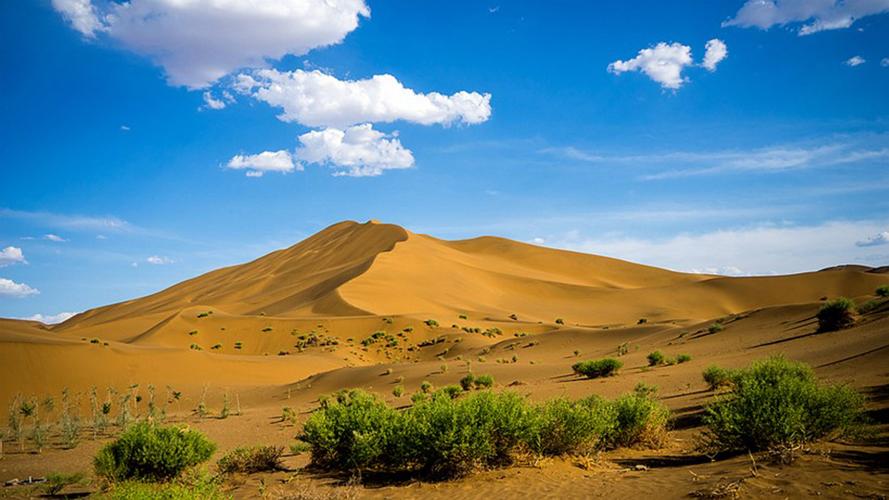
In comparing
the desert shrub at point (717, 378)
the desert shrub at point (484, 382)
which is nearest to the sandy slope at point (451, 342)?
the desert shrub at point (717, 378)

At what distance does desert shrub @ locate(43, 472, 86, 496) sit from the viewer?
34.2ft

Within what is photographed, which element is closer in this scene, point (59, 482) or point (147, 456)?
point (147, 456)

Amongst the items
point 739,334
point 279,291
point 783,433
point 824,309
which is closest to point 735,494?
point 783,433

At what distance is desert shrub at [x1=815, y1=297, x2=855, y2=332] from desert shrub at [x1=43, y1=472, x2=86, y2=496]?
2398cm

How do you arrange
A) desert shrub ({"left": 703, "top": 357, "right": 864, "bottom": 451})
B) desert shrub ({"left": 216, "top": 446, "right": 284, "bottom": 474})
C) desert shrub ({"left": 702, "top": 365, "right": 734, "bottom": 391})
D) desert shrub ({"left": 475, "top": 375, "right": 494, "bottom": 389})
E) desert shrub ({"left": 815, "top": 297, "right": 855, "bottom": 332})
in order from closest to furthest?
desert shrub ({"left": 703, "top": 357, "right": 864, "bottom": 451}) → desert shrub ({"left": 216, "top": 446, "right": 284, "bottom": 474}) → desert shrub ({"left": 702, "top": 365, "right": 734, "bottom": 391}) → desert shrub ({"left": 815, "top": 297, "right": 855, "bottom": 332}) → desert shrub ({"left": 475, "top": 375, "right": 494, "bottom": 389})

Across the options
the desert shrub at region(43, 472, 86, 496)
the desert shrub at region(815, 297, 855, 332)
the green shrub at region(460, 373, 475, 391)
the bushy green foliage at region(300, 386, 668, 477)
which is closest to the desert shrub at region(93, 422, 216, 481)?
the desert shrub at region(43, 472, 86, 496)

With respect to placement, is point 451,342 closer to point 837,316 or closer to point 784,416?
point 837,316

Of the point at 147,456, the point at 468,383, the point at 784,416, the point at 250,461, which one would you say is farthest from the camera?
the point at 468,383

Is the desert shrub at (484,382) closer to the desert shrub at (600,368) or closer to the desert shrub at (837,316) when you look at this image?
the desert shrub at (600,368)

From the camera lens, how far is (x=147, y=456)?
977 centimetres

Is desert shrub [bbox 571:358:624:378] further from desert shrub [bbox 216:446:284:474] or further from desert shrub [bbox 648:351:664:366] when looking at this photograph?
desert shrub [bbox 216:446:284:474]

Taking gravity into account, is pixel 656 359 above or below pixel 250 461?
above

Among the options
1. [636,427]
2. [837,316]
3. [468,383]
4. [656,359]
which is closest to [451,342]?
[468,383]

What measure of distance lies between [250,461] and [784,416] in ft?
29.2
